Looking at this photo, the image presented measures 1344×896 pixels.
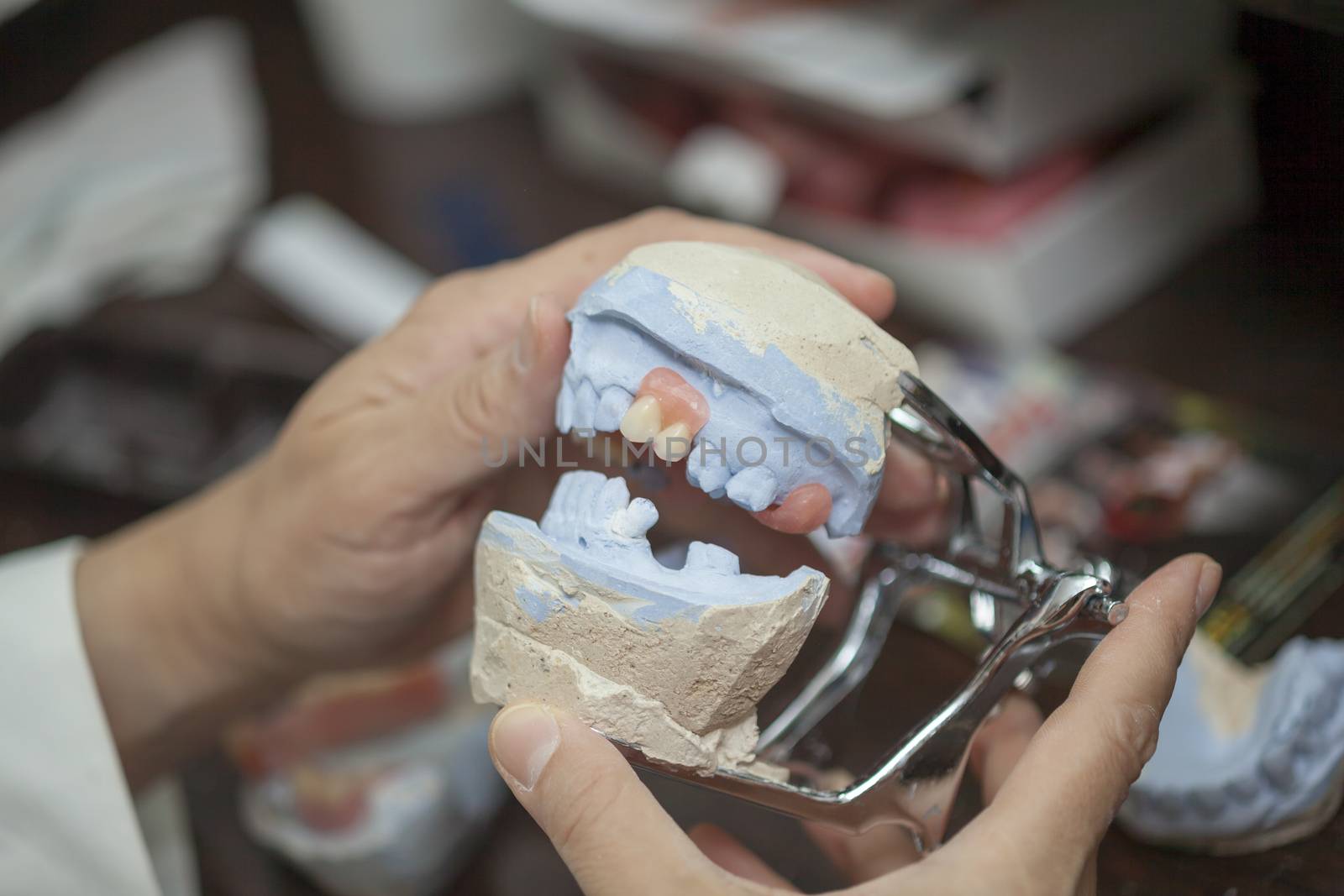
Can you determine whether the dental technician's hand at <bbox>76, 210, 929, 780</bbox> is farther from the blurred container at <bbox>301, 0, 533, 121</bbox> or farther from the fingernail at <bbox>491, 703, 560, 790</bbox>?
the blurred container at <bbox>301, 0, 533, 121</bbox>

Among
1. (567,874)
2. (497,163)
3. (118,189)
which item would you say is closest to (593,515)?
(567,874)

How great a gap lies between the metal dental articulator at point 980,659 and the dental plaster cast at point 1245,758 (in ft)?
0.51

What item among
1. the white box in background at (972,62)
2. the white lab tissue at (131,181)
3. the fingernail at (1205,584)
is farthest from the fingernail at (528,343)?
the white lab tissue at (131,181)

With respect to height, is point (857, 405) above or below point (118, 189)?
above

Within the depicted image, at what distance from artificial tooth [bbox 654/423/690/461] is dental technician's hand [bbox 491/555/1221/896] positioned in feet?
0.50

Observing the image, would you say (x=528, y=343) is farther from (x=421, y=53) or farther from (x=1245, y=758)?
(x=421, y=53)

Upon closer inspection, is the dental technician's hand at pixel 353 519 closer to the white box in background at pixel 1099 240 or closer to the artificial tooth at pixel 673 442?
the artificial tooth at pixel 673 442

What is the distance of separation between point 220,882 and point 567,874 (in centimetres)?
30

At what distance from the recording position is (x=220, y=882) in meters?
0.94

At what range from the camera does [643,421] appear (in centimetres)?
58

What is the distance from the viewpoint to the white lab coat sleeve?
84 cm

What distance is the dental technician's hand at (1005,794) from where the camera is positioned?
1.79 ft

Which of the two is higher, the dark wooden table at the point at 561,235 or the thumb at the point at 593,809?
the thumb at the point at 593,809

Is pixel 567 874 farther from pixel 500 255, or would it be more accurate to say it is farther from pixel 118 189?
pixel 118 189
